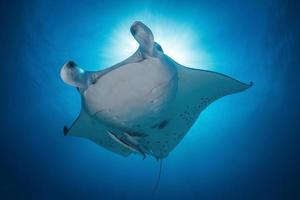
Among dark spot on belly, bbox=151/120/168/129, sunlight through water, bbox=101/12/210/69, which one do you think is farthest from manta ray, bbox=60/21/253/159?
sunlight through water, bbox=101/12/210/69

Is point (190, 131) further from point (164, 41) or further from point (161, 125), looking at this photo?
point (161, 125)

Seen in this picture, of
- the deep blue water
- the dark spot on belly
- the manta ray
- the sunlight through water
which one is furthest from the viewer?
the deep blue water

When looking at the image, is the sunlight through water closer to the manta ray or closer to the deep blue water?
the deep blue water

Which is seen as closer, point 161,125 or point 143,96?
point 143,96

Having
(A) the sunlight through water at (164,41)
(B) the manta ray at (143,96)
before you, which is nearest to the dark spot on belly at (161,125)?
(B) the manta ray at (143,96)

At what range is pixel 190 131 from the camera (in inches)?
362

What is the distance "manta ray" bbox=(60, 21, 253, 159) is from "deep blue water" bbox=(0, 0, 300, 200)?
2309 mm

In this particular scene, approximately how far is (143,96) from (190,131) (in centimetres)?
626

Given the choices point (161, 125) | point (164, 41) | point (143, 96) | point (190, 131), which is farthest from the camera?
point (190, 131)

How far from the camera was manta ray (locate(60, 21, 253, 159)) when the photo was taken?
9.96 ft

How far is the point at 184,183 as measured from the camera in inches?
493

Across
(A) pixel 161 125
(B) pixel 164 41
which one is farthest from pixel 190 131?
(A) pixel 161 125

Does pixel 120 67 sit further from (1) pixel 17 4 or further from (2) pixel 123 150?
(1) pixel 17 4

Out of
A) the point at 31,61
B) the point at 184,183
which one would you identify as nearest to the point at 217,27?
the point at 31,61
